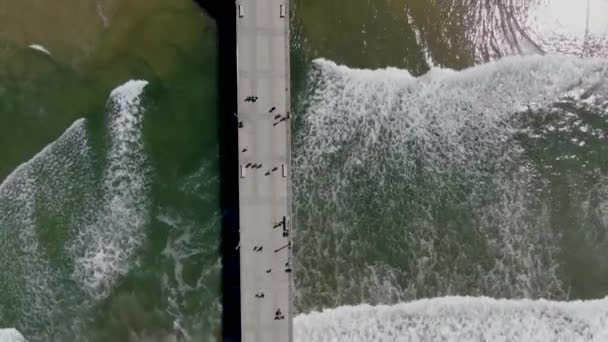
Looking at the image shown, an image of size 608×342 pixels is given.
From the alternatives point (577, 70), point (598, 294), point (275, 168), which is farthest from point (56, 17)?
point (598, 294)

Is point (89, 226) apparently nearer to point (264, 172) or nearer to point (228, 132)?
point (228, 132)

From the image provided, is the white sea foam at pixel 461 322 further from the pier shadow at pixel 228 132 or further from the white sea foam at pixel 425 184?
the pier shadow at pixel 228 132

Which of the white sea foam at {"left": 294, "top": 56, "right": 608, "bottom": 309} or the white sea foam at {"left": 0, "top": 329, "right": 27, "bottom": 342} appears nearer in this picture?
the white sea foam at {"left": 0, "top": 329, "right": 27, "bottom": 342}

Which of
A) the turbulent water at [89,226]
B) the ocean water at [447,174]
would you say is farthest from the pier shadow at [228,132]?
the ocean water at [447,174]

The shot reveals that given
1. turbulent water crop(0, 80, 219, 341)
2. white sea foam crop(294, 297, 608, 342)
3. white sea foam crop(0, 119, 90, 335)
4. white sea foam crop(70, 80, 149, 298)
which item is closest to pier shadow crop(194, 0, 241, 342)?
turbulent water crop(0, 80, 219, 341)

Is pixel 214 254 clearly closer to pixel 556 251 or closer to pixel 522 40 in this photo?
pixel 556 251

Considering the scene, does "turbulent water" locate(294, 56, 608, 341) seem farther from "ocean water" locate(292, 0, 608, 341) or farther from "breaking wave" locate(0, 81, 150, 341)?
"breaking wave" locate(0, 81, 150, 341)
